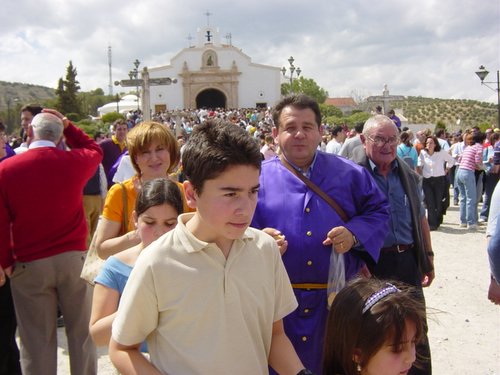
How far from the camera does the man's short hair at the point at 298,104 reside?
3.02 metres

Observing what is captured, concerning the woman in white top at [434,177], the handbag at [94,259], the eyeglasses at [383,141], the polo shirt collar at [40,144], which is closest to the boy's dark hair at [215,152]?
the handbag at [94,259]

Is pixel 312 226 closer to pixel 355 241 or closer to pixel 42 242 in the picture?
pixel 355 241

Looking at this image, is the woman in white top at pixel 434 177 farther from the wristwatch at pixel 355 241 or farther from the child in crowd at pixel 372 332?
the child in crowd at pixel 372 332

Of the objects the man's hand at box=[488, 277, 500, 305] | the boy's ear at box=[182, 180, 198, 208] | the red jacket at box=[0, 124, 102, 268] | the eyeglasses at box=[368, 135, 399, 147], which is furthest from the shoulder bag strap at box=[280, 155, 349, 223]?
the red jacket at box=[0, 124, 102, 268]

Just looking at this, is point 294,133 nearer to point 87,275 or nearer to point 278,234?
point 278,234

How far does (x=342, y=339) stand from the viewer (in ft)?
6.71

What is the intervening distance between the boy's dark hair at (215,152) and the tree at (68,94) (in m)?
60.0

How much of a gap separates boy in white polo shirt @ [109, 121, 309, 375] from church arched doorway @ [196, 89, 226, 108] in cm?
6689

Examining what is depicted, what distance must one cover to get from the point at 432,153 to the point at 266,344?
9493mm

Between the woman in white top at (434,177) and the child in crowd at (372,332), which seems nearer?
the child in crowd at (372,332)

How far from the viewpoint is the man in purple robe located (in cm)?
283

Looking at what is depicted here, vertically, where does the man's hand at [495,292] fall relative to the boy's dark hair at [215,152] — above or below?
below

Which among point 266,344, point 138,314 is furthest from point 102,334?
point 266,344

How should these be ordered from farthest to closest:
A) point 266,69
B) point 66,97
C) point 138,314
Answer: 1. point 266,69
2. point 66,97
3. point 138,314
